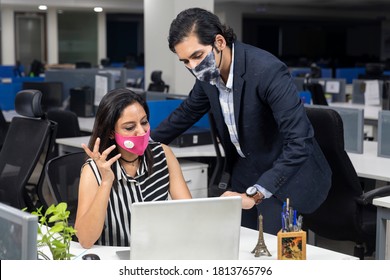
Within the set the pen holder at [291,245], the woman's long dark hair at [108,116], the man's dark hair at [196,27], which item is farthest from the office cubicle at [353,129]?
the pen holder at [291,245]

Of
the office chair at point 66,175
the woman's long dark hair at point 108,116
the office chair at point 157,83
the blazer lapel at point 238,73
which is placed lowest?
the office chair at point 66,175

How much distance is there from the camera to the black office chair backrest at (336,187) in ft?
10.0

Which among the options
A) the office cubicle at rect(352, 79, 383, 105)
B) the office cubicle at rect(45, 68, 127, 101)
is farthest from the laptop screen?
the office cubicle at rect(352, 79, 383, 105)

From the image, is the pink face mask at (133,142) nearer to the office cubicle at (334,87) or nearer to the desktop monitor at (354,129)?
the desktop monitor at (354,129)

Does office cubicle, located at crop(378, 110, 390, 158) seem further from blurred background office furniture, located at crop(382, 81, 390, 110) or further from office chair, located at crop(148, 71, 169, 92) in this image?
office chair, located at crop(148, 71, 169, 92)

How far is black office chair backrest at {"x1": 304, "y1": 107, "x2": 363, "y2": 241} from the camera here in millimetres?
3049

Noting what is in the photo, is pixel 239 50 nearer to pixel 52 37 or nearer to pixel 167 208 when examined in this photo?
pixel 167 208

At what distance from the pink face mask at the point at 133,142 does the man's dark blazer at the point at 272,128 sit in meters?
0.42

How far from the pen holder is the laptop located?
253 millimetres

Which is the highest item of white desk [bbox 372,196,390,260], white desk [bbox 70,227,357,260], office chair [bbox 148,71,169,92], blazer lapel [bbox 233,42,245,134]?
blazer lapel [bbox 233,42,245,134]

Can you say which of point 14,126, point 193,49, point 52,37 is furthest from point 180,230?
point 52,37

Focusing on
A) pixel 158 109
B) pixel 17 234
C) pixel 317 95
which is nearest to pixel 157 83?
pixel 317 95

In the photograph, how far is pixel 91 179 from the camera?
234cm

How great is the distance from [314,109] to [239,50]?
640mm
